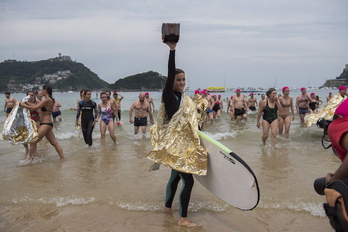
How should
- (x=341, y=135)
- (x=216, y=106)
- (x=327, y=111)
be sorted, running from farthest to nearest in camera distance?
1. (x=216, y=106)
2. (x=327, y=111)
3. (x=341, y=135)

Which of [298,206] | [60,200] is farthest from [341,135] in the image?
[60,200]

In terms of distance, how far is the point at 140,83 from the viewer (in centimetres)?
9269

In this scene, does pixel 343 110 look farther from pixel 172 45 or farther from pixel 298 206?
pixel 298 206

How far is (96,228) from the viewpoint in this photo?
3564 mm

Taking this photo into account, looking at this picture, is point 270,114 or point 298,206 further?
point 270,114

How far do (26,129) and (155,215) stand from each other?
4737mm

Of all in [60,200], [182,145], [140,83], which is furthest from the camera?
[140,83]

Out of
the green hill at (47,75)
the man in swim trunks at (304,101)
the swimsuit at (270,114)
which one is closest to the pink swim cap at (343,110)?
the swimsuit at (270,114)

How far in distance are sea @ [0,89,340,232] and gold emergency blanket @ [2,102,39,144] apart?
2.15 ft

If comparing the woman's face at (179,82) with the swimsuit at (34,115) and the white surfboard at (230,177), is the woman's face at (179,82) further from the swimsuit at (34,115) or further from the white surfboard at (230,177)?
the swimsuit at (34,115)

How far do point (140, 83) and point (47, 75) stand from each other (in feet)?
101

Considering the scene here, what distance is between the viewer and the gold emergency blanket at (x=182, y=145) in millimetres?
3191

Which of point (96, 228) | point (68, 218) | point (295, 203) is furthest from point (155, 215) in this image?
point (295, 203)

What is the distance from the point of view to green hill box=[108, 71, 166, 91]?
83588mm
